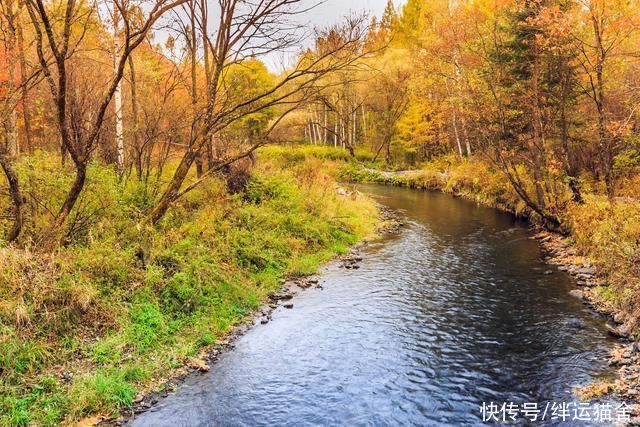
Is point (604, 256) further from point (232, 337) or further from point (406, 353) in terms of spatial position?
point (232, 337)

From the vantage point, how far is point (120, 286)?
8.89m

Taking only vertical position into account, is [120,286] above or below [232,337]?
above

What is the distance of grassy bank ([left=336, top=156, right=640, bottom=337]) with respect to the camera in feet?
30.8

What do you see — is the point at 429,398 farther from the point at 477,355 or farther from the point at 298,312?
the point at 298,312

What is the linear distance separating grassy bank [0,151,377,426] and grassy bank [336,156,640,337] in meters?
7.93

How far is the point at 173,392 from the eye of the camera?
698 centimetres

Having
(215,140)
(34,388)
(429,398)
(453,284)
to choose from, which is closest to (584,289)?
(453,284)

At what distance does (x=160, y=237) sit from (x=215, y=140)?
23.0ft

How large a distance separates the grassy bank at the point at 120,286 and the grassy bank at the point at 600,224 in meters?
7.93

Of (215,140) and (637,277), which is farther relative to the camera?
(215,140)

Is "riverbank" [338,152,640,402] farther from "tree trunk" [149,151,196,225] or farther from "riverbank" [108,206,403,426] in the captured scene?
"tree trunk" [149,151,196,225]

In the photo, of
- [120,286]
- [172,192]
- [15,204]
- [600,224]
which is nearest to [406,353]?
[120,286]

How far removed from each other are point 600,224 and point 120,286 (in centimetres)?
1371

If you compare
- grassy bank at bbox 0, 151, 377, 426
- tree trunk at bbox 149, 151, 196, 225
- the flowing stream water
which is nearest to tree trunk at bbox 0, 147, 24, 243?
A: grassy bank at bbox 0, 151, 377, 426
